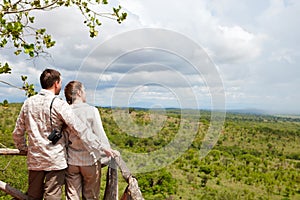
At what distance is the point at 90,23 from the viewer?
3.12m

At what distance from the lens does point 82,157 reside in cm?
238

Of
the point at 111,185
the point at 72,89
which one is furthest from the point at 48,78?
the point at 111,185

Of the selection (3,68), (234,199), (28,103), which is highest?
(3,68)

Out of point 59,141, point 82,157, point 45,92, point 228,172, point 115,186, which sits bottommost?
point 228,172

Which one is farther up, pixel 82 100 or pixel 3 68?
pixel 3 68

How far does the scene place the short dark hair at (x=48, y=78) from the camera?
2.30m

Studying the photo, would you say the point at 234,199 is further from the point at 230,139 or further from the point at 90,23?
the point at 230,139

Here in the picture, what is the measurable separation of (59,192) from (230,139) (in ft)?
184

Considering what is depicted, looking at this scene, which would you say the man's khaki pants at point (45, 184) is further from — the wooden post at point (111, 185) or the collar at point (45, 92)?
the collar at point (45, 92)

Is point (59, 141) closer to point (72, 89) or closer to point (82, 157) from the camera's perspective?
point (82, 157)

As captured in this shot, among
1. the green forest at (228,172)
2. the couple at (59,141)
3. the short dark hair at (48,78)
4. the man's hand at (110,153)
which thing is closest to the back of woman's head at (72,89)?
the couple at (59,141)

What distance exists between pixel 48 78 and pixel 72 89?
205 millimetres

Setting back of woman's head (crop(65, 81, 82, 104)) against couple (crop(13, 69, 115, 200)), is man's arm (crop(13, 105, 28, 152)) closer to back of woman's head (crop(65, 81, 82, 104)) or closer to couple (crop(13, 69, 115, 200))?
couple (crop(13, 69, 115, 200))

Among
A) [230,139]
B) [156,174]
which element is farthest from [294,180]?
[230,139]
